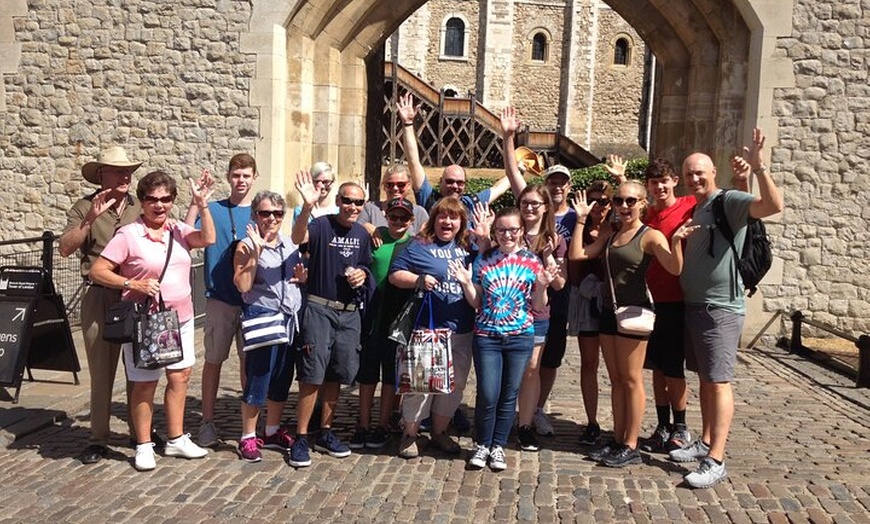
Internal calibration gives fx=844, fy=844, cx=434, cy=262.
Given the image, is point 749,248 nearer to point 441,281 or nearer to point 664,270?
point 664,270

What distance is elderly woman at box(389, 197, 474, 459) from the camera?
4859mm

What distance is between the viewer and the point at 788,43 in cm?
878

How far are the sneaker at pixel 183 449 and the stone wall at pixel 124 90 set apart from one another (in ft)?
16.7

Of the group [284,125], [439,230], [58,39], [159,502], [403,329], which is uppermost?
[58,39]

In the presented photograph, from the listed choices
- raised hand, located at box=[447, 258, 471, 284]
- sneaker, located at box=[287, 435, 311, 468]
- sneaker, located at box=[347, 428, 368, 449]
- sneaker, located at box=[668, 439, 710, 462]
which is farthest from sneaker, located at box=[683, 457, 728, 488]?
sneaker, located at box=[287, 435, 311, 468]

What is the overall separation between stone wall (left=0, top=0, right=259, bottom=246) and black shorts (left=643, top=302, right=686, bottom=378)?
5800mm

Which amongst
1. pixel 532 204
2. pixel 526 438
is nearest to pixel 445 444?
pixel 526 438

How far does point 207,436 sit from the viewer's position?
5234 mm

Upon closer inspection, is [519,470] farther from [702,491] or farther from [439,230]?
[439,230]

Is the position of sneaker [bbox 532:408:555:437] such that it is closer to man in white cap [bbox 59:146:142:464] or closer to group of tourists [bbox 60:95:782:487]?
group of tourists [bbox 60:95:782:487]

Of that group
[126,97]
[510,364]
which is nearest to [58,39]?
[126,97]

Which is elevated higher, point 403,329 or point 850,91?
point 850,91

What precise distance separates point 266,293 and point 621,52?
134 feet

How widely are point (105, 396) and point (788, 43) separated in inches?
293
